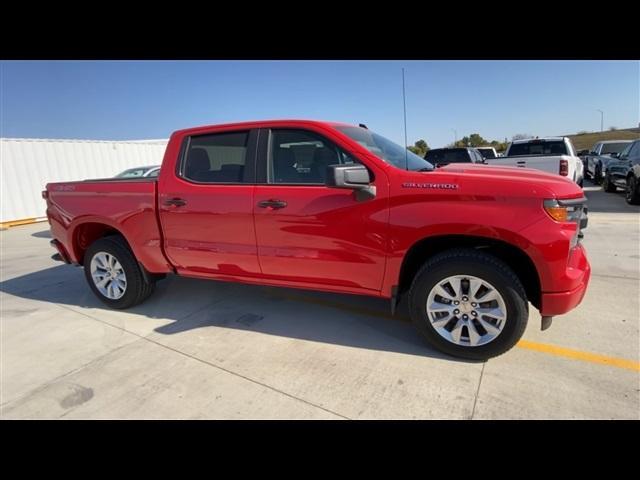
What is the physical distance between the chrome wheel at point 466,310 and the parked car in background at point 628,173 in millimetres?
9159

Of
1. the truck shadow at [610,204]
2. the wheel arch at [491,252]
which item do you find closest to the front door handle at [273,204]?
the wheel arch at [491,252]

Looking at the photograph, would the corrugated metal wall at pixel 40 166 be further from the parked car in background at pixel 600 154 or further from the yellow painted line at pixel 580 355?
the parked car in background at pixel 600 154

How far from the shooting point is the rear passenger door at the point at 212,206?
3.33 metres

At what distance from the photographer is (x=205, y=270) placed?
3.72m

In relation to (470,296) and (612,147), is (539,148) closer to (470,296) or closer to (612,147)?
(470,296)

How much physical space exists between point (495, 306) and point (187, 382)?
94.0 inches

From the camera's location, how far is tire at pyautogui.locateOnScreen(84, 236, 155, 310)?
4.06m

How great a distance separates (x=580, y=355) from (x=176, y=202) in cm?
375

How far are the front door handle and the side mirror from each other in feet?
1.95

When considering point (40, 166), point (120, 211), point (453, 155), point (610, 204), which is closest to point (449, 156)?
point (453, 155)

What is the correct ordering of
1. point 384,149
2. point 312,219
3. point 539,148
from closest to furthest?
1. point 312,219
2. point 384,149
3. point 539,148

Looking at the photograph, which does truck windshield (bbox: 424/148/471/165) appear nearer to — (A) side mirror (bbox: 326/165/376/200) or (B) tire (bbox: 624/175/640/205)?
(B) tire (bbox: 624/175/640/205)

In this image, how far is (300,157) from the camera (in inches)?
127
